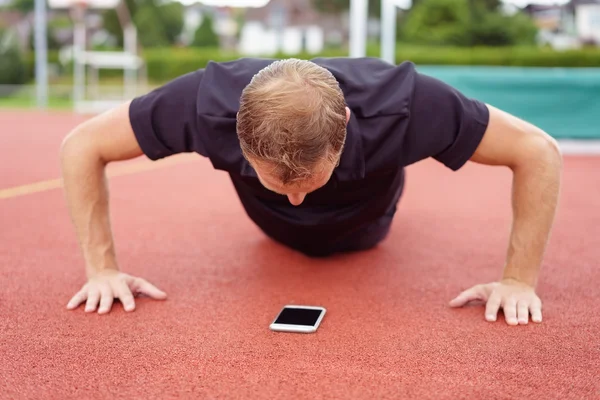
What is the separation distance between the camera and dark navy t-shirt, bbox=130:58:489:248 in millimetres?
1960

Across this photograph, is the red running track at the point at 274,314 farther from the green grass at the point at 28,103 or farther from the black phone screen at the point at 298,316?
the green grass at the point at 28,103

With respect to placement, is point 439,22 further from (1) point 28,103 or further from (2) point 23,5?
(2) point 23,5

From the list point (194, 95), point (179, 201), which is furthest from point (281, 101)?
point (179, 201)

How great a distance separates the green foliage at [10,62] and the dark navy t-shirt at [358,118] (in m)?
17.4

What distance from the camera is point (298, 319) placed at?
2.08m

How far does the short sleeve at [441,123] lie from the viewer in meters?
2.00

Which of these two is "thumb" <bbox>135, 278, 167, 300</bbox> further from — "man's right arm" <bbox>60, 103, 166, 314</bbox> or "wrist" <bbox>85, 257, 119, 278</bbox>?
"wrist" <bbox>85, 257, 119, 278</bbox>

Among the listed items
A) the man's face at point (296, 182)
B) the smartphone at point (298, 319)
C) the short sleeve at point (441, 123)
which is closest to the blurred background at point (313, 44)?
the short sleeve at point (441, 123)

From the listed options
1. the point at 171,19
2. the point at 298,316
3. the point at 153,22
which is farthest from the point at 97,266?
the point at 171,19

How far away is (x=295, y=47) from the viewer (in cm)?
3114

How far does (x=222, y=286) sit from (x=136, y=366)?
2.48 ft

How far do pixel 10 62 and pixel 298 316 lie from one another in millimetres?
17832

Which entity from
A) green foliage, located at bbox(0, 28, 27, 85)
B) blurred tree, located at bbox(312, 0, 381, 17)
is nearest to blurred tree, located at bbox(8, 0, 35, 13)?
green foliage, located at bbox(0, 28, 27, 85)

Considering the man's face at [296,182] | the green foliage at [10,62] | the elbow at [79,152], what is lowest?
the green foliage at [10,62]
